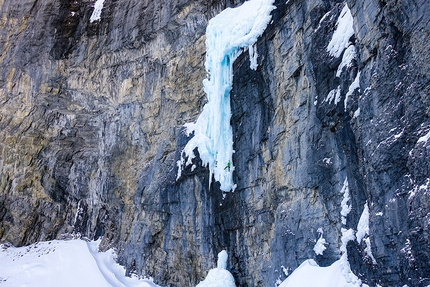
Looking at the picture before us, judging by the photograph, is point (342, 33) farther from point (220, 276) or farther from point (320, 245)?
point (220, 276)

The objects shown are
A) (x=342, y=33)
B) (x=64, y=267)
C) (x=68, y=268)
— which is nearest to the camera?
(x=342, y=33)

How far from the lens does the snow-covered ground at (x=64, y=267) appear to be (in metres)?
17.5

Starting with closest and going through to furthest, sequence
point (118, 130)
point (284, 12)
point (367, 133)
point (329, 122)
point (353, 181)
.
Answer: point (367, 133)
point (353, 181)
point (329, 122)
point (284, 12)
point (118, 130)

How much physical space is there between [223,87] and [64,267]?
9.93 metres

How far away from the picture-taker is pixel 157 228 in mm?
17766

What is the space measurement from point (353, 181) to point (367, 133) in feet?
4.68

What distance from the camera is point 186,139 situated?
1711 centimetres

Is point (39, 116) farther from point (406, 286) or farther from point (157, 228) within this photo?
point (406, 286)

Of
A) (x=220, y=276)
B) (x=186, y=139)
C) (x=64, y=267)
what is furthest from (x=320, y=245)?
(x=64, y=267)

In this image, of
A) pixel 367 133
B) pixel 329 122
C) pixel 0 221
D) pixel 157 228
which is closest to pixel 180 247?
pixel 157 228

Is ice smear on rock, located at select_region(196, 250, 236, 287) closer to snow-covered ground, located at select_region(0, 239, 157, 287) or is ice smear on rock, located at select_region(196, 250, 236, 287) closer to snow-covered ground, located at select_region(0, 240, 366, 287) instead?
snow-covered ground, located at select_region(0, 240, 366, 287)

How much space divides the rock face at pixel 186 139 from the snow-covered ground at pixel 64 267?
0.71 m

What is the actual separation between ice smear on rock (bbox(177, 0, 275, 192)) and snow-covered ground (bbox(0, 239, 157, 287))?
4981mm

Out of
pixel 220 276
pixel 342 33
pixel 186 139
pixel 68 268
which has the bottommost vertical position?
pixel 220 276
